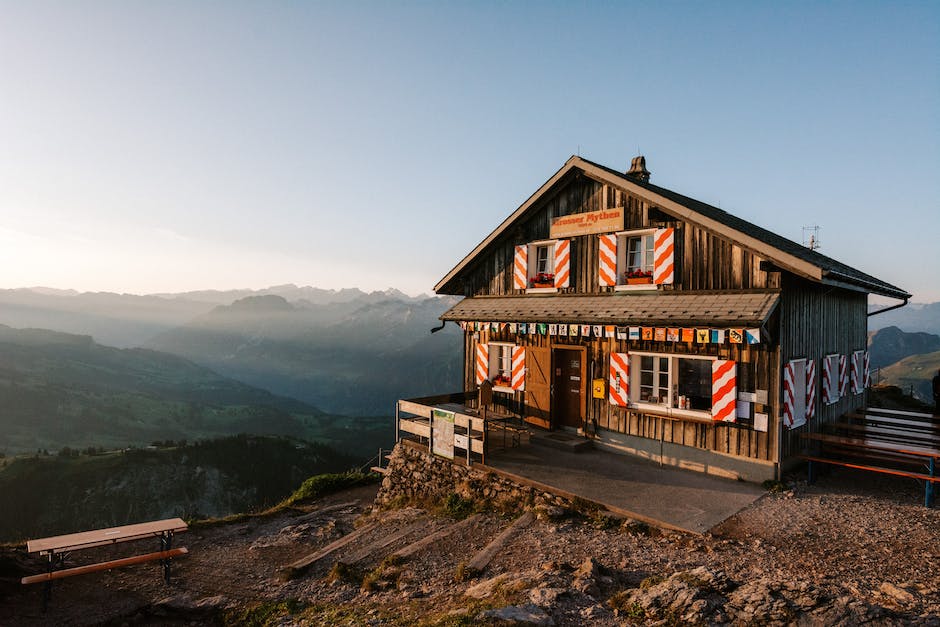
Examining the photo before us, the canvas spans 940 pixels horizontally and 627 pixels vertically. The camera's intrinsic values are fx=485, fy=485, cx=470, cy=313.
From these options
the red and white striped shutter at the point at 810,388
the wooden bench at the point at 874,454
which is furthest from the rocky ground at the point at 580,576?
the red and white striped shutter at the point at 810,388

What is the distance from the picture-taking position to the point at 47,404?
81.9 metres

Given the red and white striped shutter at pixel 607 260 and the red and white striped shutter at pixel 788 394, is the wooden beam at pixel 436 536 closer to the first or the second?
the red and white striped shutter at pixel 788 394

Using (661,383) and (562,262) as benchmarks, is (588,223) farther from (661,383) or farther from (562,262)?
(661,383)

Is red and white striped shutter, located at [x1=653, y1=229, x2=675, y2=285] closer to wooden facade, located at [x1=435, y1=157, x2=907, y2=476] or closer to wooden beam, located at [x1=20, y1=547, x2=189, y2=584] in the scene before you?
wooden facade, located at [x1=435, y1=157, x2=907, y2=476]

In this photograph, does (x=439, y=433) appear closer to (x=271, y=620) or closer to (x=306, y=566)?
(x=306, y=566)

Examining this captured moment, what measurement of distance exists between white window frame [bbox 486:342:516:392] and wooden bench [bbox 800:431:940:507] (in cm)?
770

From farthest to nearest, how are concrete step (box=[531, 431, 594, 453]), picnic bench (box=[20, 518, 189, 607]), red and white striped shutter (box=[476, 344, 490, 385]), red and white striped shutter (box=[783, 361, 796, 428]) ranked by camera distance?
red and white striped shutter (box=[476, 344, 490, 385])
concrete step (box=[531, 431, 594, 453])
red and white striped shutter (box=[783, 361, 796, 428])
picnic bench (box=[20, 518, 189, 607])

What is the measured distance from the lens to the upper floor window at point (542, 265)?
→ 1398cm

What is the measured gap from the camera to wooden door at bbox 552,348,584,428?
13.4 m

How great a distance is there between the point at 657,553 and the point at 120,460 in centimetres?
3468

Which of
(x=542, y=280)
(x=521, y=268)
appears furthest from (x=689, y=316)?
(x=521, y=268)

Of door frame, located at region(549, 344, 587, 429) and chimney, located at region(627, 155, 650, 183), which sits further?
chimney, located at region(627, 155, 650, 183)

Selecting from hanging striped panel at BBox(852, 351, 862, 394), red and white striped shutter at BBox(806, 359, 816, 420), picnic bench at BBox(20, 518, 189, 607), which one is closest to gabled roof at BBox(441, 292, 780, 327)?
red and white striped shutter at BBox(806, 359, 816, 420)

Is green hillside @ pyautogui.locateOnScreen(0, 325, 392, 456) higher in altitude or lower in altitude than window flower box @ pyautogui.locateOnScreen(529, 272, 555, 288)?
lower
